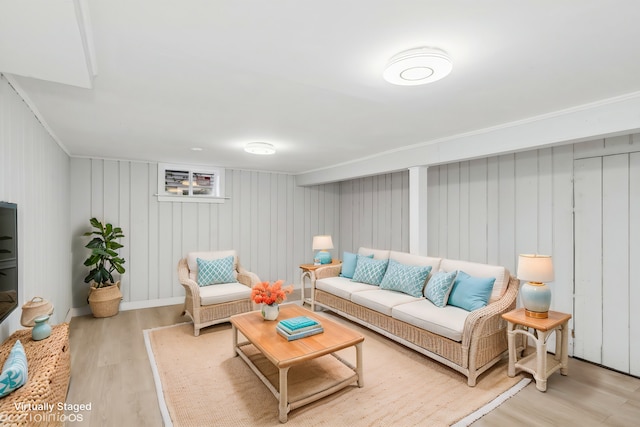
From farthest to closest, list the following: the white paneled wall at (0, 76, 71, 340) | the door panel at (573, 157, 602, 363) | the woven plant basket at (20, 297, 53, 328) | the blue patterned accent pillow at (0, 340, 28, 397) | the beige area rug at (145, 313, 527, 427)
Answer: the door panel at (573, 157, 602, 363), the beige area rug at (145, 313, 527, 427), the woven plant basket at (20, 297, 53, 328), the white paneled wall at (0, 76, 71, 340), the blue patterned accent pillow at (0, 340, 28, 397)

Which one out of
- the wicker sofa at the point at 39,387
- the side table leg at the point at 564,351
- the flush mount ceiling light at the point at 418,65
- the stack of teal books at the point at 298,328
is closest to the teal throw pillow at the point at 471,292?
the side table leg at the point at 564,351

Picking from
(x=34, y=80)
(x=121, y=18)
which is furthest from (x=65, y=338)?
(x=121, y=18)

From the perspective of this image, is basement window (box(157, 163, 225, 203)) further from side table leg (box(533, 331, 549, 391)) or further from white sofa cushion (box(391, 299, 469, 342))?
side table leg (box(533, 331, 549, 391))

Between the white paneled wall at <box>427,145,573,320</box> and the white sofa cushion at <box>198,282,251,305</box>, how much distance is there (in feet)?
8.88

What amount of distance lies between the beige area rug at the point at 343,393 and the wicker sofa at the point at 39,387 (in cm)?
71

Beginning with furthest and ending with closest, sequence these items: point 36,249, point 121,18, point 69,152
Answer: point 69,152 → point 36,249 → point 121,18

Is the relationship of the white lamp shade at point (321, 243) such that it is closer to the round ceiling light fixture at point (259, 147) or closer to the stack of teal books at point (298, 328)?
the round ceiling light fixture at point (259, 147)

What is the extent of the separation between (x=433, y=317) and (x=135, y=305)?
434 cm

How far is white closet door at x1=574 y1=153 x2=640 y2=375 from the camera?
2.74m

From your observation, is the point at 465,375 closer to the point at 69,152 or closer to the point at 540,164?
the point at 540,164

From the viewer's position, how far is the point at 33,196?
251 cm

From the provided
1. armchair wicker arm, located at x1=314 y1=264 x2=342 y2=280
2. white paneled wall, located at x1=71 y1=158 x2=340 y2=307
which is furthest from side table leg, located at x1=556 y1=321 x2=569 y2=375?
white paneled wall, located at x1=71 y1=158 x2=340 y2=307

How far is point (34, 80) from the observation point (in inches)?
76.5

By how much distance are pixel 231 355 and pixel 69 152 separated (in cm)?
347
